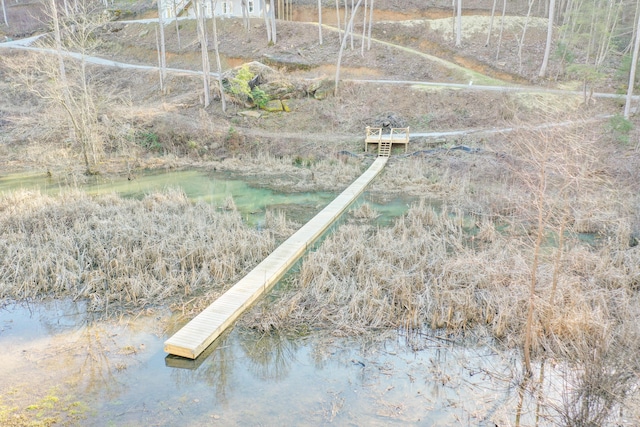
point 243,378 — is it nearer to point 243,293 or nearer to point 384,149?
point 243,293

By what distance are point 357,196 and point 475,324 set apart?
9.29 metres

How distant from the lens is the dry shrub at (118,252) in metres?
9.24

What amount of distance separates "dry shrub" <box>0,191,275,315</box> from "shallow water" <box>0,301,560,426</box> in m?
1.24

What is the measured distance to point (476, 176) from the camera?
718 inches

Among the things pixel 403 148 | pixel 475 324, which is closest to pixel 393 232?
pixel 475 324

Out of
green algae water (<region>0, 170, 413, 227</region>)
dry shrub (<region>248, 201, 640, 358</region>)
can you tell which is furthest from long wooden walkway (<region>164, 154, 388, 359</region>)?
green algae water (<region>0, 170, 413, 227</region>)

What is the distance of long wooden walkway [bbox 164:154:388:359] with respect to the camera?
23.7 feet

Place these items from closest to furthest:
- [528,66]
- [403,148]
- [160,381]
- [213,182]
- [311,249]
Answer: [160,381] → [311,249] → [213,182] → [403,148] → [528,66]

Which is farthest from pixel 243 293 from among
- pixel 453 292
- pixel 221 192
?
pixel 221 192

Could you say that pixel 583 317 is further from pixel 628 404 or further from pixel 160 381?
pixel 160 381

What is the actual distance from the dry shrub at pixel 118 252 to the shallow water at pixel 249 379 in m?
1.24

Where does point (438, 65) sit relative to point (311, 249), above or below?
above

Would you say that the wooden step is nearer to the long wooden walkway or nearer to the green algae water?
the green algae water

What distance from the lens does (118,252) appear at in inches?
408
